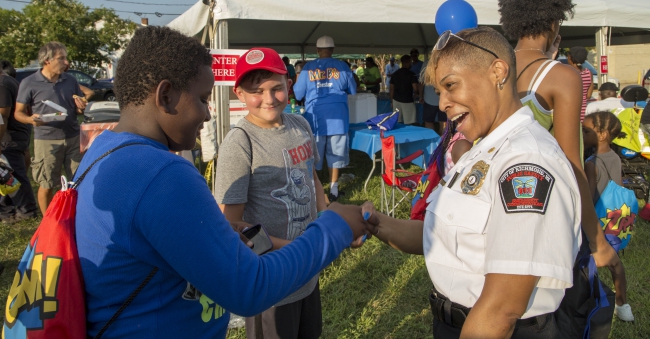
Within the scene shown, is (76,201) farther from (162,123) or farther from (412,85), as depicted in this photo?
(412,85)

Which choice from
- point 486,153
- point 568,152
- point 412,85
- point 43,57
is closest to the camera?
point 486,153

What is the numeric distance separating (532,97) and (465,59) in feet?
2.33

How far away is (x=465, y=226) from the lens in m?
1.41

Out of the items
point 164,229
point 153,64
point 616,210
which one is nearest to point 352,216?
point 164,229

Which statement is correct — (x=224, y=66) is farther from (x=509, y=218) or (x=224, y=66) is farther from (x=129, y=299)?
(x=509, y=218)

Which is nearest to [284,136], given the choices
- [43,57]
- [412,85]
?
[43,57]

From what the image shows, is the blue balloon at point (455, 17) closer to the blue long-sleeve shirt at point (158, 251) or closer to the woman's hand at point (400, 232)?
the woman's hand at point (400, 232)

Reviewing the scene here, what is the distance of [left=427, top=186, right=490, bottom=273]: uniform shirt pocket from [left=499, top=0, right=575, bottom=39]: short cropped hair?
121 cm

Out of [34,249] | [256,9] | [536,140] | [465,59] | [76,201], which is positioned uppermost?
[256,9]

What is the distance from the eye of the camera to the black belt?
1526mm

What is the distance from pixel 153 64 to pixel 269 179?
1077 millimetres

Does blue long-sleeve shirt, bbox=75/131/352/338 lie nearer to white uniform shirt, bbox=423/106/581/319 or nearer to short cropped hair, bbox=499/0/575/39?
white uniform shirt, bbox=423/106/581/319

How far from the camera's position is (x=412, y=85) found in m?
11.1

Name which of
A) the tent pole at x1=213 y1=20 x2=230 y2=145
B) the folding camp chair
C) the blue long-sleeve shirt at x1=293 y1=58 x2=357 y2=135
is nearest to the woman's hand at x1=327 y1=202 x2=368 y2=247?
the folding camp chair
